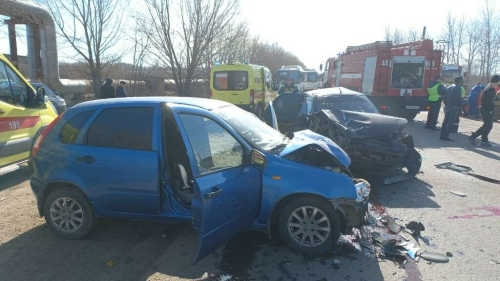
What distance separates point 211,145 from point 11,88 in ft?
14.1

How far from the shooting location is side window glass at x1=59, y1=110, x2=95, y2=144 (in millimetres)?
3869

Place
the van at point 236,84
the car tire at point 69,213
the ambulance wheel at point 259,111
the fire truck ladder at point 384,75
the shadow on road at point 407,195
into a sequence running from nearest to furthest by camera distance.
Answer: the car tire at point 69,213 < the shadow on road at point 407,195 < the van at point 236,84 < the fire truck ladder at point 384,75 < the ambulance wheel at point 259,111

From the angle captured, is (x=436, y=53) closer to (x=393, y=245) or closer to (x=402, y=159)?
(x=402, y=159)

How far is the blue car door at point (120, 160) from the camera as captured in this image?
3613 mm

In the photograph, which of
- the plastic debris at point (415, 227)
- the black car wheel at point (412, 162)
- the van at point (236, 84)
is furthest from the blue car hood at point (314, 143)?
the van at point (236, 84)

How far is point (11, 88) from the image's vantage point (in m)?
A: 5.72

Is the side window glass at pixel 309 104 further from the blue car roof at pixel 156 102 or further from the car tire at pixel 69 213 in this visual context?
the car tire at pixel 69 213

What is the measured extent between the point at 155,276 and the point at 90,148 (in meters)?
1.58

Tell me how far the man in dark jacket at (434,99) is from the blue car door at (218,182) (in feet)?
37.1

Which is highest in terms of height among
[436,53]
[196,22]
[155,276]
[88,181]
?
[196,22]

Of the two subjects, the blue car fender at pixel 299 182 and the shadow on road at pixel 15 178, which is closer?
the blue car fender at pixel 299 182

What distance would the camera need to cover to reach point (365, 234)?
4.02m

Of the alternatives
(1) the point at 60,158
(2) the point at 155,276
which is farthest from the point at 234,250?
(1) the point at 60,158

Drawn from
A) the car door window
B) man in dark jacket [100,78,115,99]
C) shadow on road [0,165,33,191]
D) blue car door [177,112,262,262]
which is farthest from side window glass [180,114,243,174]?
man in dark jacket [100,78,115,99]
